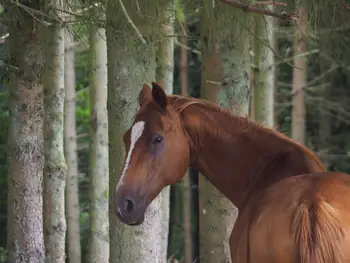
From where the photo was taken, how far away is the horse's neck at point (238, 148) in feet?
13.1

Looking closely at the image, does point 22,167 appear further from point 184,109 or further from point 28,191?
point 184,109

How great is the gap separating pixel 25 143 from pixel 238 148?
2.14 meters

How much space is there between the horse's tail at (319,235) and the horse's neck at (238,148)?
874mm

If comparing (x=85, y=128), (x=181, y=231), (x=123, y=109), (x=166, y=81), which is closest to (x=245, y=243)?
(x=123, y=109)

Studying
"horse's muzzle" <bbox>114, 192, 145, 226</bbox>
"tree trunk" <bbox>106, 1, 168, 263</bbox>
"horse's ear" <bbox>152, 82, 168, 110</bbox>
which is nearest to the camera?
"horse's muzzle" <bbox>114, 192, 145, 226</bbox>

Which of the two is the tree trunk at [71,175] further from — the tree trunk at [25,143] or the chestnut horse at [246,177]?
the chestnut horse at [246,177]

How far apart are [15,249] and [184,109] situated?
237 cm

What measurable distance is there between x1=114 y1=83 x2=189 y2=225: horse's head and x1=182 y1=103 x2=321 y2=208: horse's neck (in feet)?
0.45

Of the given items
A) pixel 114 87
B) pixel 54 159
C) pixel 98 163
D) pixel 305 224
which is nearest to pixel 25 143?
pixel 114 87

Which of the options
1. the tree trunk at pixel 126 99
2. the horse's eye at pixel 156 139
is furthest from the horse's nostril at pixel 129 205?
the tree trunk at pixel 126 99

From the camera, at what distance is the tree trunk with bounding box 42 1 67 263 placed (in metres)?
6.75

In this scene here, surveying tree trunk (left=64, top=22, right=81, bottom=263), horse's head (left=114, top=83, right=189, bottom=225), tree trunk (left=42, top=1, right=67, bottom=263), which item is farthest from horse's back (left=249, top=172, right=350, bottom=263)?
tree trunk (left=64, top=22, right=81, bottom=263)

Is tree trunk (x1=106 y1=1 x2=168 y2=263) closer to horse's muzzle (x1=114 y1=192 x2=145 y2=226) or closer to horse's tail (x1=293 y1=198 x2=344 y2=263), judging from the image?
horse's muzzle (x1=114 y1=192 x2=145 y2=226)

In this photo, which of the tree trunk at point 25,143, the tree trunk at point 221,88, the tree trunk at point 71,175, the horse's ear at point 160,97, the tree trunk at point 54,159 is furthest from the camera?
the tree trunk at point 71,175
